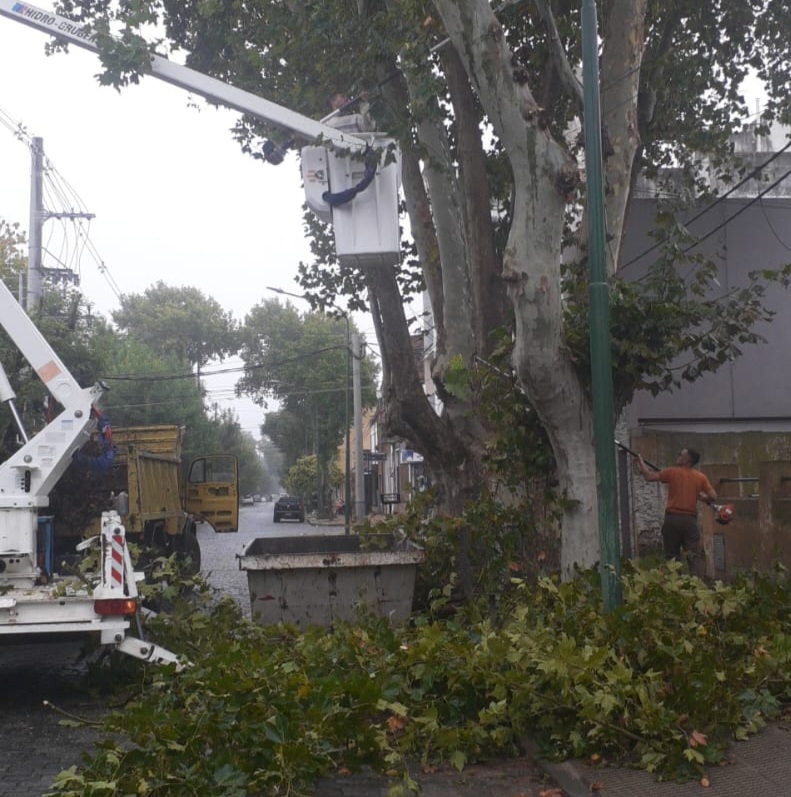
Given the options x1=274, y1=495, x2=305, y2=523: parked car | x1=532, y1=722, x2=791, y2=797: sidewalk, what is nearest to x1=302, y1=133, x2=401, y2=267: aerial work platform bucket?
x1=532, y1=722, x2=791, y2=797: sidewalk

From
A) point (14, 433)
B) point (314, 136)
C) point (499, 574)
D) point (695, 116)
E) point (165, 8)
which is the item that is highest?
point (165, 8)

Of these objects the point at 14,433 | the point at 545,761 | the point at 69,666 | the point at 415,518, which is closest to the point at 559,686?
the point at 545,761

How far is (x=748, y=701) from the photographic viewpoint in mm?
6277

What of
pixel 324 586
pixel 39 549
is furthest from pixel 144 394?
pixel 324 586

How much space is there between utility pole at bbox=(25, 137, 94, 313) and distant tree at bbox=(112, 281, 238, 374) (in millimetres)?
50873

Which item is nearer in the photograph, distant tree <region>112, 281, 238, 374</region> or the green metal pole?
the green metal pole

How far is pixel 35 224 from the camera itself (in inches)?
943

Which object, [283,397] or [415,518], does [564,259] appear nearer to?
[415,518]

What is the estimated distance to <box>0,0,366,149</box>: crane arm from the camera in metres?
11.2

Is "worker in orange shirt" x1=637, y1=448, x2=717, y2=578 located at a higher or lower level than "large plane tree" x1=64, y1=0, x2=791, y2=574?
lower

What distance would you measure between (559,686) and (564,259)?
7327 millimetres

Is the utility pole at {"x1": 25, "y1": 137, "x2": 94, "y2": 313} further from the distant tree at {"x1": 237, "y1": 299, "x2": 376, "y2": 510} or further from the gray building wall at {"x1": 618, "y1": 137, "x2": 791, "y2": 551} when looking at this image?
the distant tree at {"x1": 237, "y1": 299, "x2": 376, "y2": 510}

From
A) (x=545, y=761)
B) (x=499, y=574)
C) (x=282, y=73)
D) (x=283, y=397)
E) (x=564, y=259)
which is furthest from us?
(x=283, y=397)

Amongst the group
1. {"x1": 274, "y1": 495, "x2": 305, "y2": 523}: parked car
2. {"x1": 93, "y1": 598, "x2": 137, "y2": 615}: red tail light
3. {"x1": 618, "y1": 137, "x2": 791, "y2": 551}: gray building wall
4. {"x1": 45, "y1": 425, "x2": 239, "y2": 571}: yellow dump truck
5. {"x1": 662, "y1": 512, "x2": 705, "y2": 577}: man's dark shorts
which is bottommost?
{"x1": 274, "y1": 495, "x2": 305, "y2": 523}: parked car
